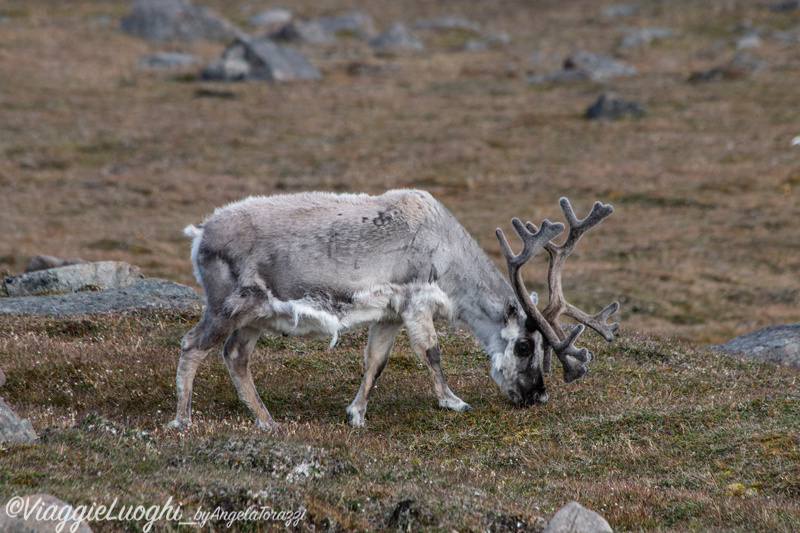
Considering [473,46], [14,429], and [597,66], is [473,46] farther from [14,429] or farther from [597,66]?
[14,429]

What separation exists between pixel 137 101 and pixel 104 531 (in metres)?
45.7

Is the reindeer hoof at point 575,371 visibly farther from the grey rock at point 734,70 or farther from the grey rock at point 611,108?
the grey rock at point 734,70

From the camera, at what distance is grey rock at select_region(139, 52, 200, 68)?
56.6 metres

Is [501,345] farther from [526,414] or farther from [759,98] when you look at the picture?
[759,98]

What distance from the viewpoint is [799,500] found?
25.9 feet

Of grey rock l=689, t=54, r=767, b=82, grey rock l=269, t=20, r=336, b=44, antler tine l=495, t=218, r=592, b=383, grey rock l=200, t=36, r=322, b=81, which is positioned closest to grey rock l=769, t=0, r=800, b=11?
grey rock l=689, t=54, r=767, b=82

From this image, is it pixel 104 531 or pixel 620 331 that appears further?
pixel 620 331

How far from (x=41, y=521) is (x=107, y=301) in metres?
9.91

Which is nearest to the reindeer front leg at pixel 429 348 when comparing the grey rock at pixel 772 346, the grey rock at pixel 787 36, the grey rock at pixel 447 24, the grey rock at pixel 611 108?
the grey rock at pixel 772 346

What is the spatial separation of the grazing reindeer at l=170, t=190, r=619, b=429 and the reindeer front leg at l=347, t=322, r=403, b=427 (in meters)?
0.01

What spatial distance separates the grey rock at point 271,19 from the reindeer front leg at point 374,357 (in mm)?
68338

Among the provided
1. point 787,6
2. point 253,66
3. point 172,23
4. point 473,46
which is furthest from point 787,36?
point 172,23

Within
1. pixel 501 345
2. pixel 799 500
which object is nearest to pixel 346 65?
pixel 501 345

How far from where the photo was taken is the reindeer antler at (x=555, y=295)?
1088cm
